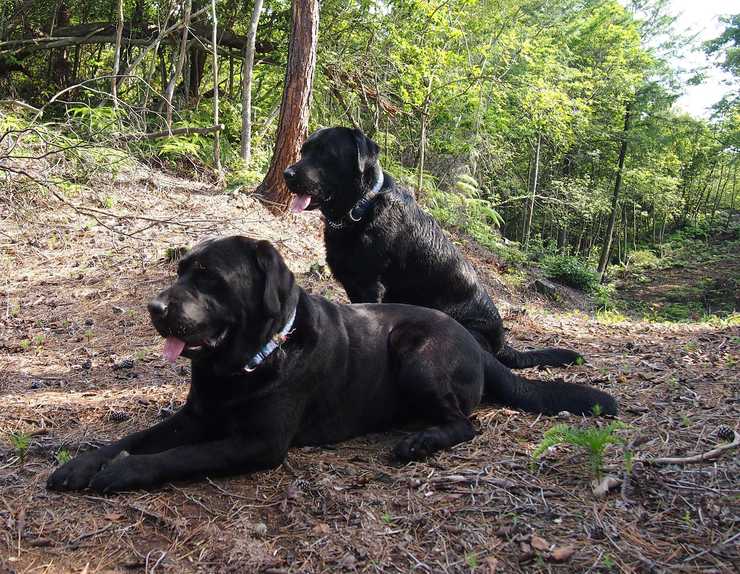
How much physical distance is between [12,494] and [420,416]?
2.24m

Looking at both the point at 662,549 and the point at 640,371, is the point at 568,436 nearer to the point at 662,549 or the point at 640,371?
the point at 662,549

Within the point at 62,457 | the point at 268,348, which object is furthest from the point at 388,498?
the point at 62,457

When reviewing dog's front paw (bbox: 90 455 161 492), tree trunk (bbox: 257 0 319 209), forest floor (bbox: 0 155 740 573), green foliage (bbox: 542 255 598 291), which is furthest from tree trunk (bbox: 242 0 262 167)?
green foliage (bbox: 542 255 598 291)

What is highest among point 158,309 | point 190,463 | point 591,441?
point 158,309

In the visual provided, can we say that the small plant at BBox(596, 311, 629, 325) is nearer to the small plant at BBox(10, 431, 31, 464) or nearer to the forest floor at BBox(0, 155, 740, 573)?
the forest floor at BBox(0, 155, 740, 573)

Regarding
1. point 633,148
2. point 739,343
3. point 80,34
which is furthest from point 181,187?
point 633,148

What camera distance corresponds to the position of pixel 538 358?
5.51 metres

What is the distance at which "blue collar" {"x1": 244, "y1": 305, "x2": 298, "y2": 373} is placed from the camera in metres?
3.16

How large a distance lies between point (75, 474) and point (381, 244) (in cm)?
303

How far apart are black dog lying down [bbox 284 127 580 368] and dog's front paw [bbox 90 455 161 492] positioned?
8.89 feet

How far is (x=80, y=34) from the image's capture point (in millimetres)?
14797

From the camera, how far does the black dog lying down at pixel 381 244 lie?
5262mm

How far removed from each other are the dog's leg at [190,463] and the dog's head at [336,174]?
2.79 meters

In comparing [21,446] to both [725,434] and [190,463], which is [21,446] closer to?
[190,463]
